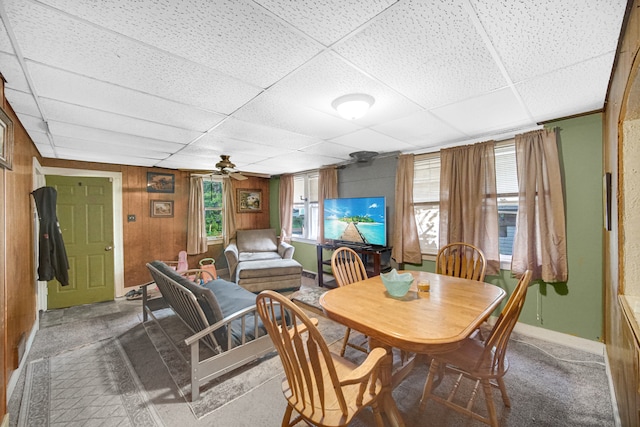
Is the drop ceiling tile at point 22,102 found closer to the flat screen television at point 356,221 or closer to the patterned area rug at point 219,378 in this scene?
the patterned area rug at point 219,378

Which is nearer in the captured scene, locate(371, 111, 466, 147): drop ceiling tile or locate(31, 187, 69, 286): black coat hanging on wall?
locate(371, 111, 466, 147): drop ceiling tile

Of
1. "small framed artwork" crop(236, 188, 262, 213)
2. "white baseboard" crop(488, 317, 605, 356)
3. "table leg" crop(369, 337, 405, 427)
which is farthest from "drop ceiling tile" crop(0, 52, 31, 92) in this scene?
"white baseboard" crop(488, 317, 605, 356)

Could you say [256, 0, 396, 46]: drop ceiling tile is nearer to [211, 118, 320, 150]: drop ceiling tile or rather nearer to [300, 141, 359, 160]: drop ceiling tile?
[211, 118, 320, 150]: drop ceiling tile

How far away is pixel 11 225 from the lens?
195 cm

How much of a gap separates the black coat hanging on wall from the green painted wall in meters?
5.35

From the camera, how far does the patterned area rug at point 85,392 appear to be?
65.7 inches

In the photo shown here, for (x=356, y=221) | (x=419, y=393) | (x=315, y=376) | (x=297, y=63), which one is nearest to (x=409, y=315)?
(x=315, y=376)

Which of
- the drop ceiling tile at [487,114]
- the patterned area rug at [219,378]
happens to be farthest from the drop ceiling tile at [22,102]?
the drop ceiling tile at [487,114]

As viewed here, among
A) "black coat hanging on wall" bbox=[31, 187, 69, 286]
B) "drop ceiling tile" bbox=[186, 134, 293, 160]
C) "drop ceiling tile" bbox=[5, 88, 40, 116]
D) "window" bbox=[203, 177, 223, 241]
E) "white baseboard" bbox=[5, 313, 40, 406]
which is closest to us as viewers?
"drop ceiling tile" bbox=[5, 88, 40, 116]

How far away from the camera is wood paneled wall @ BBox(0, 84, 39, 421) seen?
166cm

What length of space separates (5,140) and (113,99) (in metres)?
0.66

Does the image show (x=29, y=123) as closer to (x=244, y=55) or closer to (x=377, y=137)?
(x=244, y=55)

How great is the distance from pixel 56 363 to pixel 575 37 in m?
4.40

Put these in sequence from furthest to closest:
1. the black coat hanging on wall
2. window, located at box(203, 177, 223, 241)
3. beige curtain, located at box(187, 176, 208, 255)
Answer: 1. window, located at box(203, 177, 223, 241)
2. beige curtain, located at box(187, 176, 208, 255)
3. the black coat hanging on wall
